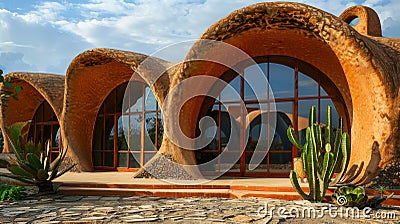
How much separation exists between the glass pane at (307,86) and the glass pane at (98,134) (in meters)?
6.76

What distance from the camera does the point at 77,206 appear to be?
21.5 ft

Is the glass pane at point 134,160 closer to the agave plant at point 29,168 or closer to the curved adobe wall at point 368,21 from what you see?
the agave plant at point 29,168

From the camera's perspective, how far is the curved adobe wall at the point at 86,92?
39.5 feet

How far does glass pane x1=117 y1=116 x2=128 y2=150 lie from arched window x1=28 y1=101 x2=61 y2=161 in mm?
3547

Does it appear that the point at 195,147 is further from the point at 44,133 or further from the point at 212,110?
the point at 44,133

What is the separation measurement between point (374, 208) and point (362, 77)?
285 centimetres

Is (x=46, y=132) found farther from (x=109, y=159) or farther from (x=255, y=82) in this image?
(x=255, y=82)

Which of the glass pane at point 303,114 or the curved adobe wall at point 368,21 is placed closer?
the glass pane at point 303,114

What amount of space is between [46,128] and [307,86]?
34.6 ft

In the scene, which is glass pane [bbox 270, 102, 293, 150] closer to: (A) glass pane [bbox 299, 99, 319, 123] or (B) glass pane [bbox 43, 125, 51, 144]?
(A) glass pane [bbox 299, 99, 319, 123]

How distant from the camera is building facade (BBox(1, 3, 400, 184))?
7969mm

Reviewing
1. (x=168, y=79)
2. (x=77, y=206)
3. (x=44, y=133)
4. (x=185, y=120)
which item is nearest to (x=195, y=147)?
(x=185, y=120)

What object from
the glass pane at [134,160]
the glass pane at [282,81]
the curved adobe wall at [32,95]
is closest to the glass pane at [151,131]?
the glass pane at [134,160]

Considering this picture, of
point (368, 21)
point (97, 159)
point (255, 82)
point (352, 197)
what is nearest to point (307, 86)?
point (255, 82)
